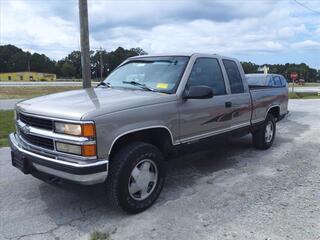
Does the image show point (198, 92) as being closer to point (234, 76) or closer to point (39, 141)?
point (234, 76)

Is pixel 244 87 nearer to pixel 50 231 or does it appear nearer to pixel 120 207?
pixel 120 207

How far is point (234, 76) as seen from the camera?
242 inches

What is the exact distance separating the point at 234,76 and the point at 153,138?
2.26 meters

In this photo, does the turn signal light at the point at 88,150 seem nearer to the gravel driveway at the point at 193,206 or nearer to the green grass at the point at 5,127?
the gravel driveway at the point at 193,206

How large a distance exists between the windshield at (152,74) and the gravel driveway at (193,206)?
147 cm

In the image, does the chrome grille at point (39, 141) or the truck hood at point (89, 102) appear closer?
the truck hood at point (89, 102)

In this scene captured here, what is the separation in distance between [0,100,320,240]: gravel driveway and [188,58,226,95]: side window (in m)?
1.41

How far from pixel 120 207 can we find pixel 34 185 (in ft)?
5.72

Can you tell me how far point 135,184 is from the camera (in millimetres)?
4172

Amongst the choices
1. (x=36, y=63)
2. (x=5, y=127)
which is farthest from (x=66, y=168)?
(x=36, y=63)

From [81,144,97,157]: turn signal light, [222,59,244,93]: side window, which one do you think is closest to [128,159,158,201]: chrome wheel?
[81,144,97,157]: turn signal light

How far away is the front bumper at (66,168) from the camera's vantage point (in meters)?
3.64

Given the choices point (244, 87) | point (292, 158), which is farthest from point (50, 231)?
point (292, 158)

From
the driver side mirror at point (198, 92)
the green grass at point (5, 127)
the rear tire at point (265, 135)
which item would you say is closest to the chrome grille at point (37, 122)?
the driver side mirror at point (198, 92)
